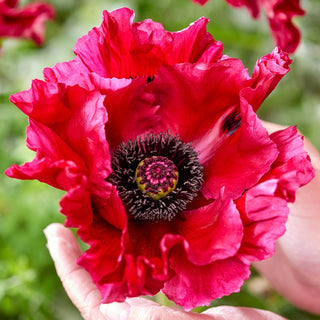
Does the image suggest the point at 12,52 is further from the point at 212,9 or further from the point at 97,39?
the point at 97,39

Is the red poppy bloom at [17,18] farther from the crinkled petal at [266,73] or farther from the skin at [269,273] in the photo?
the crinkled petal at [266,73]

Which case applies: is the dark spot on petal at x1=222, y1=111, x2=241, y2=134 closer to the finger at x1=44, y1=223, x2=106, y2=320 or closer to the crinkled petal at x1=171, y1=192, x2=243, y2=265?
the crinkled petal at x1=171, y1=192, x2=243, y2=265

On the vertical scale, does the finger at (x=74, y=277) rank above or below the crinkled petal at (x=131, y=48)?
below

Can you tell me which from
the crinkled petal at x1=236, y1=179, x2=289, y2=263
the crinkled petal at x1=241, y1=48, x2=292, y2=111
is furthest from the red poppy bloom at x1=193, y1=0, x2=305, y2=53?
the crinkled petal at x1=236, y1=179, x2=289, y2=263

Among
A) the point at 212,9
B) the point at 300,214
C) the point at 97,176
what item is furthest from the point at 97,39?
the point at 212,9

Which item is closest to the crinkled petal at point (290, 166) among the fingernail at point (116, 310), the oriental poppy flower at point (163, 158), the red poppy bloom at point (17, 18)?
the oriental poppy flower at point (163, 158)

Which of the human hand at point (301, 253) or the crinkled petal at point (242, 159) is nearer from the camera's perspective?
the crinkled petal at point (242, 159)
